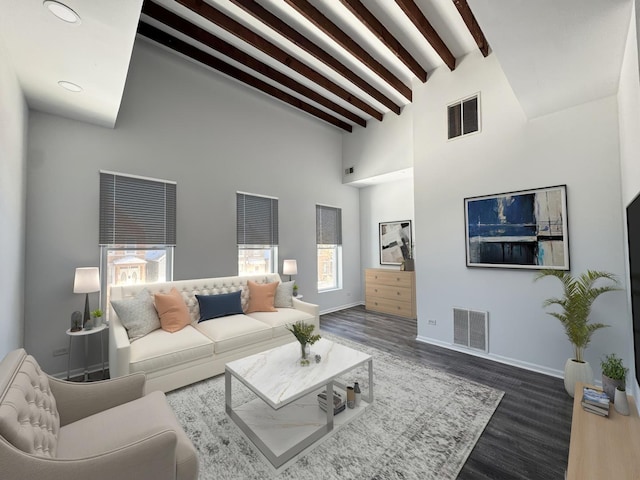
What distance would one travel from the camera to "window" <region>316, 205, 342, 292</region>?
5.93 m

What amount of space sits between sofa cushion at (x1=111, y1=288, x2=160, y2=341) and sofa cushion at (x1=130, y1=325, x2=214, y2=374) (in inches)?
3.5

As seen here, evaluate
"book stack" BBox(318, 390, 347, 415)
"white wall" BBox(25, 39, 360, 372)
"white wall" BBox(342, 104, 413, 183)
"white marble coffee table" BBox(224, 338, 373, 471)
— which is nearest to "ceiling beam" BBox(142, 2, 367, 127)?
"white wall" BBox(25, 39, 360, 372)

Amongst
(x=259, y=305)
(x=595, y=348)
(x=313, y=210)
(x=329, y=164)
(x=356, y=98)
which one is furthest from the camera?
(x=329, y=164)

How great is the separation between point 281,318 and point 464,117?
12.1 feet

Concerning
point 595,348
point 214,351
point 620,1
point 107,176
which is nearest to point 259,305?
point 214,351

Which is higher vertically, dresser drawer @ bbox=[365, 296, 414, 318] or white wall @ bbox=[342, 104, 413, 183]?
white wall @ bbox=[342, 104, 413, 183]

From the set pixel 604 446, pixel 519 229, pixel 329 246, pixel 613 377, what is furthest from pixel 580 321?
pixel 329 246

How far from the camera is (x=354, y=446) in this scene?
6.51ft

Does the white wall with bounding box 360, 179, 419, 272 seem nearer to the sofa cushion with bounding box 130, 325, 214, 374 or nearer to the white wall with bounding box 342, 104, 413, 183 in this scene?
the white wall with bounding box 342, 104, 413, 183

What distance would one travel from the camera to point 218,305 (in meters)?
3.63

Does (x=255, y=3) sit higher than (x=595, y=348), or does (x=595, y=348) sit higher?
(x=255, y=3)

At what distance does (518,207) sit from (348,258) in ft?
12.1

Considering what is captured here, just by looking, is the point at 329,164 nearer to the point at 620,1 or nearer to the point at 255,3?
the point at 255,3

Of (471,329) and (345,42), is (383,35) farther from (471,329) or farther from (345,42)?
(471,329)
